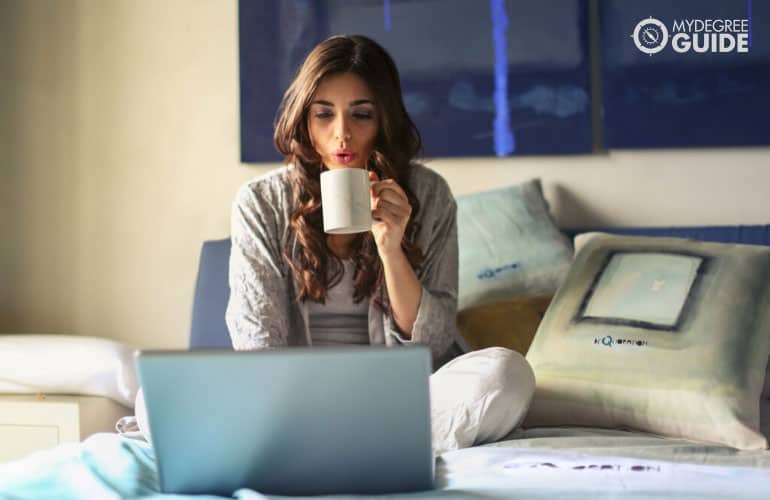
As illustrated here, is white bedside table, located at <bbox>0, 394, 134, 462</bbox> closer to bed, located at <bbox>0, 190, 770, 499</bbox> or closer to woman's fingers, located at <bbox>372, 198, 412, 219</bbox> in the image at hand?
bed, located at <bbox>0, 190, 770, 499</bbox>

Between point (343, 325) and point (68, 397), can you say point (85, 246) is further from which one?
point (343, 325)

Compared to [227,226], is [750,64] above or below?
above

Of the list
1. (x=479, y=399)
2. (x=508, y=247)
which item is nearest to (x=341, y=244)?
(x=508, y=247)

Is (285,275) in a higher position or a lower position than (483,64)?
lower

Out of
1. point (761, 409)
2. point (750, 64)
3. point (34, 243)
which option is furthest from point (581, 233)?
point (34, 243)

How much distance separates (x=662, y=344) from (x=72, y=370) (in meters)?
1.40

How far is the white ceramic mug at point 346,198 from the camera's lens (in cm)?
180

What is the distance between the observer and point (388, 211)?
203cm

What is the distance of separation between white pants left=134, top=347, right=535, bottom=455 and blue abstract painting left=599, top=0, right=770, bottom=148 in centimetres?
129

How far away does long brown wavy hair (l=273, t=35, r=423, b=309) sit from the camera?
220 centimetres

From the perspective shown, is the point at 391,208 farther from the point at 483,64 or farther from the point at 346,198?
the point at 483,64

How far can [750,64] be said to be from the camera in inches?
112

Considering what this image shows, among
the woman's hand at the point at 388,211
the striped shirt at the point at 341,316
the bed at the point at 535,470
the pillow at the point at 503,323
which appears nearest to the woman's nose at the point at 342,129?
the woman's hand at the point at 388,211

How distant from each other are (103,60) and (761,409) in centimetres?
214
